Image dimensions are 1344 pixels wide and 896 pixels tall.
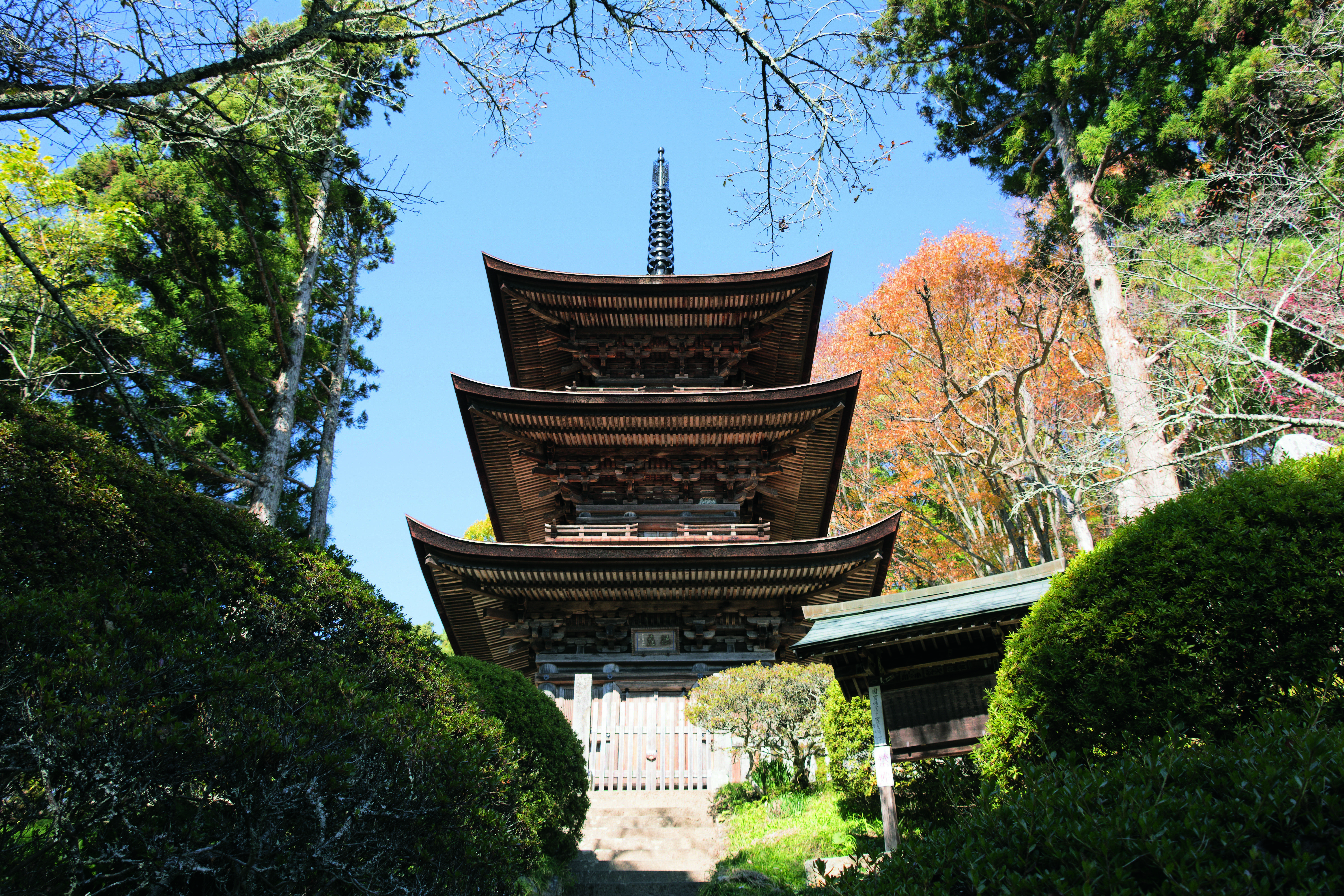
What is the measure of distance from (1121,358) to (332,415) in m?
14.7

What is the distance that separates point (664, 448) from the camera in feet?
43.8

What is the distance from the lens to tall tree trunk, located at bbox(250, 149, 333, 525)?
11.4m

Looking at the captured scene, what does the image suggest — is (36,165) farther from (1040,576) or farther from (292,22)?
(1040,576)

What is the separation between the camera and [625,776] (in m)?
9.40

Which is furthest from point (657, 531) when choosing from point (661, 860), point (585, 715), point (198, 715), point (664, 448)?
point (198, 715)

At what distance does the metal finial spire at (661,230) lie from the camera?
764 inches

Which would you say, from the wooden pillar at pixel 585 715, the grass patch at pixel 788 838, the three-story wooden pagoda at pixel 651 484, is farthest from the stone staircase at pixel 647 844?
the three-story wooden pagoda at pixel 651 484

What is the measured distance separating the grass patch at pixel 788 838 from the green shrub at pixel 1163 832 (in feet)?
12.3

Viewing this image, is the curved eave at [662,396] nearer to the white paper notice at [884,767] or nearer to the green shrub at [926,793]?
the green shrub at [926,793]

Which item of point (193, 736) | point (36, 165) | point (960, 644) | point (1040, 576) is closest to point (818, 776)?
point (960, 644)

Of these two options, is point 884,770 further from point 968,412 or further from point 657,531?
point 968,412

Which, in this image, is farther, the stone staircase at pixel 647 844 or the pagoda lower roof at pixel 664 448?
the pagoda lower roof at pixel 664 448

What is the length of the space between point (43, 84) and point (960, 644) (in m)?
6.95

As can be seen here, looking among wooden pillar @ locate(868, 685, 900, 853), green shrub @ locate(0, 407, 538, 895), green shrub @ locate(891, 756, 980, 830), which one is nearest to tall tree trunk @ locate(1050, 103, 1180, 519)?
green shrub @ locate(891, 756, 980, 830)
